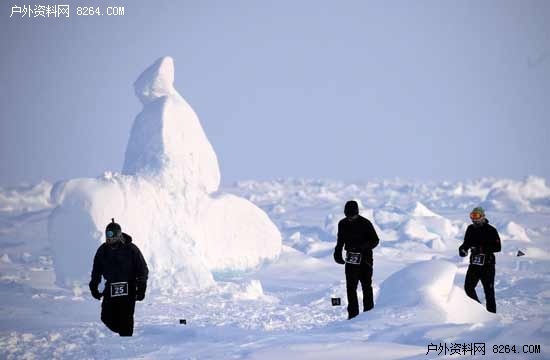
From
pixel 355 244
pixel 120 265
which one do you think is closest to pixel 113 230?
pixel 120 265

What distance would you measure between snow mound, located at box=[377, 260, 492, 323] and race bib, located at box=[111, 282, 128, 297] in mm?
3334

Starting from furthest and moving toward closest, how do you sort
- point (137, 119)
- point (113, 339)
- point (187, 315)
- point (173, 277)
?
1. point (137, 119)
2. point (173, 277)
3. point (187, 315)
4. point (113, 339)

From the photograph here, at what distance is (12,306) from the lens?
809 inches

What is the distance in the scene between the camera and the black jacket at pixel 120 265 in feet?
24.6

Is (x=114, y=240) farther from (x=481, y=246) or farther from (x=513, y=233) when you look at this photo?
(x=513, y=233)

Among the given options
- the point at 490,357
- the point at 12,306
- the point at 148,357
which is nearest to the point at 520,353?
the point at 490,357

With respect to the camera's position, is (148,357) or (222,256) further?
(222,256)

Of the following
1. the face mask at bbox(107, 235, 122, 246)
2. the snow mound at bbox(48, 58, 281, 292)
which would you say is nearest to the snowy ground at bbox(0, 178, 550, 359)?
the snow mound at bbox(48, 58, 281, 292)

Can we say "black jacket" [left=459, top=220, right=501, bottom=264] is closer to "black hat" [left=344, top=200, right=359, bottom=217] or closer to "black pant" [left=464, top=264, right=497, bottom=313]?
"black pant" [left=464, top=264, right=497, bottom=313]

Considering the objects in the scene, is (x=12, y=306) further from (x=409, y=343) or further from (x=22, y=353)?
(x=409, y=343)

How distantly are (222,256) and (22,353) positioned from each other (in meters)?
18.3

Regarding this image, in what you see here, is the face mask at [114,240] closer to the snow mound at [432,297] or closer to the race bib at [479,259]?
the snow mound at [432,297]

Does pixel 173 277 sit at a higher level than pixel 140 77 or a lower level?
lower

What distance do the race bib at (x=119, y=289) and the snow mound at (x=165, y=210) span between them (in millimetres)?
15201
